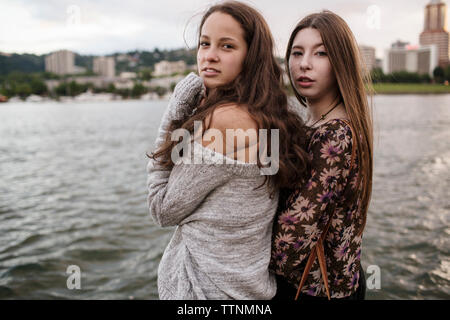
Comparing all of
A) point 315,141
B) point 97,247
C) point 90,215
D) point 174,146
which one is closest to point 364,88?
Answer: point 315,141

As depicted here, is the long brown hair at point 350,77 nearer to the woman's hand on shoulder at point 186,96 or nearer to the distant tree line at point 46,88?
the woman's hand on shoulder at point 186,96

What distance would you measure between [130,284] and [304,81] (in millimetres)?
4828

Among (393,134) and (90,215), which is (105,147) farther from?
(393,134)

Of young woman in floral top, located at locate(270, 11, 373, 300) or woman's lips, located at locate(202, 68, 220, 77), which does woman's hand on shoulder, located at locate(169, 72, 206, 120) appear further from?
young woman in floral top, located at locate(270, 11, 373, 300)

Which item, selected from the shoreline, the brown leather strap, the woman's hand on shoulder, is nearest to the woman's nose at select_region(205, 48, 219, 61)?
the woman's hand on shoulder

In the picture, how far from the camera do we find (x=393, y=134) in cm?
2338

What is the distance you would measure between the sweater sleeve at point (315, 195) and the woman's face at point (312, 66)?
0.29m

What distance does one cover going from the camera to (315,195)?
1.76 meters

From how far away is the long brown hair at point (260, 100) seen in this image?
1.70 meters

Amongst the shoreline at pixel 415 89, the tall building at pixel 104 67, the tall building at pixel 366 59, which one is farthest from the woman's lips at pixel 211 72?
the tall building at pixel 104 67

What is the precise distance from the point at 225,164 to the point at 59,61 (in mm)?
165078

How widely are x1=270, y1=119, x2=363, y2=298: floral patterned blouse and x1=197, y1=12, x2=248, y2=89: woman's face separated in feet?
1.63

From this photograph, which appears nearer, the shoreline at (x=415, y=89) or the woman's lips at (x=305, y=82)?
the woman's lips at (x=305, y=82)

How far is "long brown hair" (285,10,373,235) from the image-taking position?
1.87 metres
